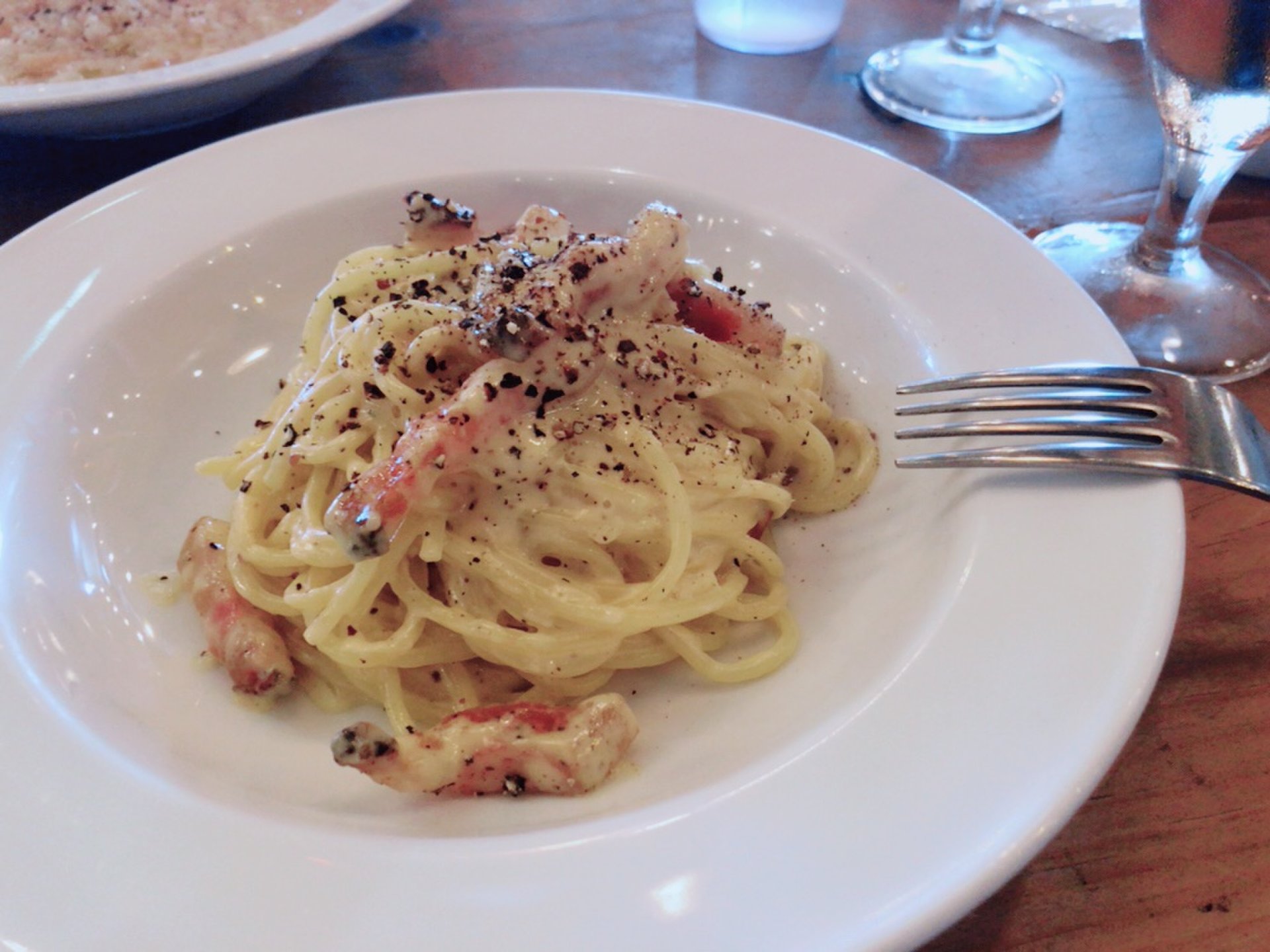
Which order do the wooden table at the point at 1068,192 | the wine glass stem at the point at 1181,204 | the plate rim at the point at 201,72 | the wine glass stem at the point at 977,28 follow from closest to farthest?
the wooden table at the point at 1068,192
the wine glass stem at the point at 1181,204
the plate rim at the point at 201,72
the wine glass stem at the point at 977,28

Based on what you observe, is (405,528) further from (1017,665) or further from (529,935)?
(1017,665)

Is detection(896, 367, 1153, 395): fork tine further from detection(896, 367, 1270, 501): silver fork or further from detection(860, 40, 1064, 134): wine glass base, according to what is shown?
detection(860, 40, 1064, 134): wine glass base

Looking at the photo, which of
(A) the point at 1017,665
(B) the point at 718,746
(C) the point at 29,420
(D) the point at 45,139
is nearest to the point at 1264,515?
(A) the point at 1017,665

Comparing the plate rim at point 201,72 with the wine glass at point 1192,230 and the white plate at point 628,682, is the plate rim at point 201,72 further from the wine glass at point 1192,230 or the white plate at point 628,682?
the wine glass at point 1192,230

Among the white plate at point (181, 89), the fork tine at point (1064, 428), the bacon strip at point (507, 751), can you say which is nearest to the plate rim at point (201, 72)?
the white plate at point (181, 89)

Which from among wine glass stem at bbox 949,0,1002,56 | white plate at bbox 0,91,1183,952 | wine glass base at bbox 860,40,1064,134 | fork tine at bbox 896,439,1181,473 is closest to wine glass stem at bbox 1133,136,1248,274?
white plate at bbox 0,91,1183,952

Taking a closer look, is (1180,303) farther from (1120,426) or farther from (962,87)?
(962,87)

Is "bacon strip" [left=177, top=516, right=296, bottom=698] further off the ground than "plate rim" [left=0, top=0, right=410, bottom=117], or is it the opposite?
"plate rim" [left=0, top=0, right=410, bottom=117]
